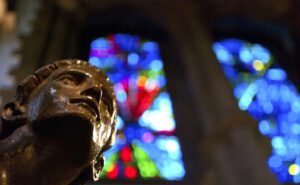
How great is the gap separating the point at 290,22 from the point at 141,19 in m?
1.82

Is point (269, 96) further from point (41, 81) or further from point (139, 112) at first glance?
point (41, 81)

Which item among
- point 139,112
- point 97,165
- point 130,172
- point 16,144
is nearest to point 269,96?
point 139,112

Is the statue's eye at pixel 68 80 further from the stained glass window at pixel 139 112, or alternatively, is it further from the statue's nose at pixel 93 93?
the stained glass window at pixel 139 112

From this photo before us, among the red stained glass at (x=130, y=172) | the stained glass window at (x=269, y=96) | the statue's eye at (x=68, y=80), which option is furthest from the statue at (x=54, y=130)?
the stained glass window at (x=269, y=96)

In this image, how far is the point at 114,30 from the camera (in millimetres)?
6988

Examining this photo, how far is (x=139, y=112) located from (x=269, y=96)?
1447mm

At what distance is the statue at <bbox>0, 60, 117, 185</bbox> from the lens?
89 centimetres

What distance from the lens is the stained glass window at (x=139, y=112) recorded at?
16.5 feet

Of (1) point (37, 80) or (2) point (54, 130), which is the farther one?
(1) point (37, 80)

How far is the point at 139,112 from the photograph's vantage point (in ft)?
18.4

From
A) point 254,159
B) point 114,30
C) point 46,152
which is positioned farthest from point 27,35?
point 46,152

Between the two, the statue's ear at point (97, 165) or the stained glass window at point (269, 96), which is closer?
the statue's ear at point (97, 165)

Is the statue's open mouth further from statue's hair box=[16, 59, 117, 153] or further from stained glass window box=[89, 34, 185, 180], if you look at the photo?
stained glass window box=[89, 34, 185, 180]

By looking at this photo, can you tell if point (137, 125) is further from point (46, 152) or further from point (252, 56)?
point (46, 152)
